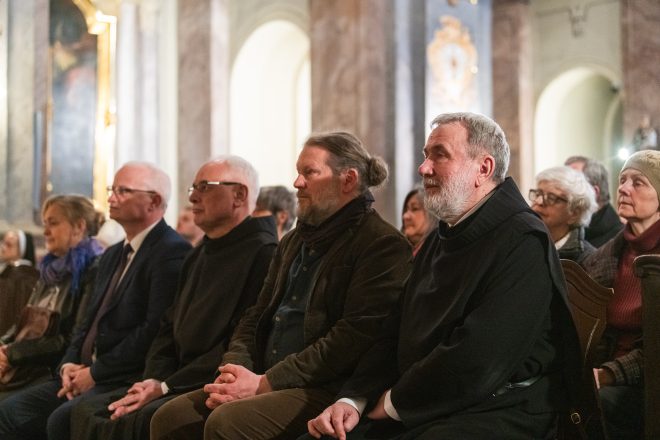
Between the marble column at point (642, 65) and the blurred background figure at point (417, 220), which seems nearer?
Result: the blurred background figure at point (417, 220)

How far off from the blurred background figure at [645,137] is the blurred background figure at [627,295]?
23.9ft

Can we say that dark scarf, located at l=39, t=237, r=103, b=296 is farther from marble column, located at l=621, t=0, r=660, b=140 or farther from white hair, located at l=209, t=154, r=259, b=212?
marble column, located at l=621, t=0, r=660, b=140

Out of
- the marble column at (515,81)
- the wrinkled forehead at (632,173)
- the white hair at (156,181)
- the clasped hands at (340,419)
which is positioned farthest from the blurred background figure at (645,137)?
the clasped hands at (340,419)

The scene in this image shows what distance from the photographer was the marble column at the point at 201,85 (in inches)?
402

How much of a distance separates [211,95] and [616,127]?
8070 millimetres

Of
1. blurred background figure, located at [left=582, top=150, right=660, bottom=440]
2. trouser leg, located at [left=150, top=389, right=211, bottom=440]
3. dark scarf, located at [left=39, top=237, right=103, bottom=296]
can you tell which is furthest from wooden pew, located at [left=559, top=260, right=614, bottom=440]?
dark scarf, located at [left=39, top=237, right=103, bottom=296]

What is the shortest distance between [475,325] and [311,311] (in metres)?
0.90

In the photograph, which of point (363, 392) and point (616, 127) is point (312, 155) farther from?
point (616, 127)

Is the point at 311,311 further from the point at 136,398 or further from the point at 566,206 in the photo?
the point at 566,206

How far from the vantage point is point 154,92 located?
10477 mm

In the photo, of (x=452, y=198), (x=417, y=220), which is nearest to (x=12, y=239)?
(x=417, y=220)

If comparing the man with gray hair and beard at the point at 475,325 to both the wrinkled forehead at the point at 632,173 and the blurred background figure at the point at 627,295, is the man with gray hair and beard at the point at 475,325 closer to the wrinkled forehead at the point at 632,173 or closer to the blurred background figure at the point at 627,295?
A: the blurred background figure at the point at 627,295

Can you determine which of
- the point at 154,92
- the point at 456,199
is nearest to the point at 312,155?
the point at 456,199

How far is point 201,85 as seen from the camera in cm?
1029
